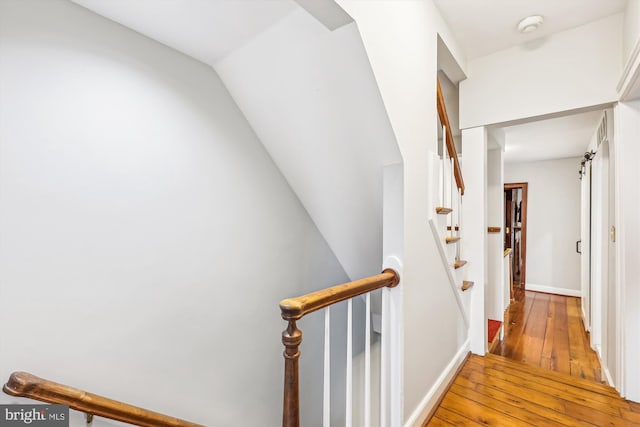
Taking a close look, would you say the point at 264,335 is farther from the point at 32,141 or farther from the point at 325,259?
the point at 32,141

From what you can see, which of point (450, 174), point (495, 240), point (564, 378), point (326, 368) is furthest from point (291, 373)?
point (495, 240)

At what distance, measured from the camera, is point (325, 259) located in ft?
7.68

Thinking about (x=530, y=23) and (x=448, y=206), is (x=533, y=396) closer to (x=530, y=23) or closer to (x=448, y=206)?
(x=448, y=206)

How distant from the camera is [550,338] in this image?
10.5 ft

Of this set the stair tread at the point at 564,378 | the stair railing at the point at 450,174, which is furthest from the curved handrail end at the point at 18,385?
the stair tread at the point at 564,378

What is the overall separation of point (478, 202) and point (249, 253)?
180cm

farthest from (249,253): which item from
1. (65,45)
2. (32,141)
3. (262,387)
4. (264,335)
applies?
(65,45)

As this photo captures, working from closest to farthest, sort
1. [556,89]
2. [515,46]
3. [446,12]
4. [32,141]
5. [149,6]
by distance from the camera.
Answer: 1. [32,141]
2. [149,6]
3. [446,12]
4. [556,89]
5. [515,46]

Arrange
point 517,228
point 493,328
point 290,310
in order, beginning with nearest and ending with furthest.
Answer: point 290,310 → point 493,328 → point 517,228

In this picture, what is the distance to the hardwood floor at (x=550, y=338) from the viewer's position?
8.53ft

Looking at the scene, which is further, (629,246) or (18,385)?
(629,246)

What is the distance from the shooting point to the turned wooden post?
94cm

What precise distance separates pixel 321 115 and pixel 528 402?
6.71ft

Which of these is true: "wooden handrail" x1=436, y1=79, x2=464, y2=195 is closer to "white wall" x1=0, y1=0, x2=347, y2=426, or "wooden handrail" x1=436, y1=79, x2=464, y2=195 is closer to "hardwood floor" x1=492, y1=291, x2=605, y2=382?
Result: "white wall" x1=0, y1=0, x2=347, y2=426
